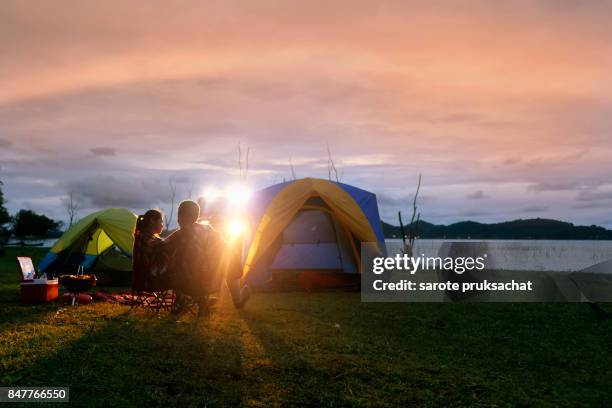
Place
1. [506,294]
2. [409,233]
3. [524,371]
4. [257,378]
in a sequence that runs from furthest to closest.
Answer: [409,233] < [506,294] < [524,371] < [257,378]

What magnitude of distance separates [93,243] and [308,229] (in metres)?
5.99

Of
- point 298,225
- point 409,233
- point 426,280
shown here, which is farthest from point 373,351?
point 409,233

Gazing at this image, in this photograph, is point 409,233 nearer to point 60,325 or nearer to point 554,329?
point 554,329

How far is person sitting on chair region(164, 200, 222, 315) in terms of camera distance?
8125mm

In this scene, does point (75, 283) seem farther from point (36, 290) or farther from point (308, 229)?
point (308, 229)

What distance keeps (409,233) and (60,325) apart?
2260cm

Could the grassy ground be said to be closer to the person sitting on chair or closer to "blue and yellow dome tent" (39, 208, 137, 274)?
the person sitting on chair

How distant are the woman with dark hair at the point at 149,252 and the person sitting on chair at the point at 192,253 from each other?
6.4 inches

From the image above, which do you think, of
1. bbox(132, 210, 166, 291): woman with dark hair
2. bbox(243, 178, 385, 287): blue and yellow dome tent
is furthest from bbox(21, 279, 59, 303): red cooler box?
bbox(243, 178, 385, 287): blue and yellow dome tent

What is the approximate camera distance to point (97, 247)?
48.8 ft

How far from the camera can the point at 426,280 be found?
15.4 m

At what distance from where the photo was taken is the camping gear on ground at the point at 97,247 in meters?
13.5

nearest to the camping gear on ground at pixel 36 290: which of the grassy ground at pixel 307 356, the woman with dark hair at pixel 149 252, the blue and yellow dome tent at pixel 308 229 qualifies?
the grassy ground at pixel 307 356

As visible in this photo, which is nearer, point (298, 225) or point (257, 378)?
point (257, 378)
